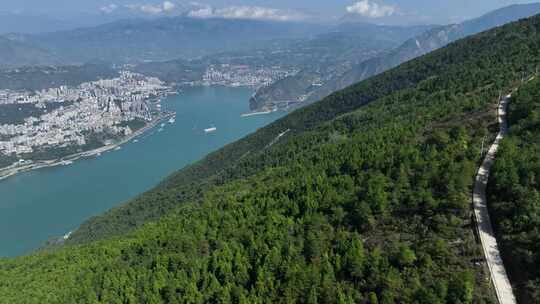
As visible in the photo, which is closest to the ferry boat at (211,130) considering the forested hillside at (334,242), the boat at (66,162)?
the boat at (66,162)

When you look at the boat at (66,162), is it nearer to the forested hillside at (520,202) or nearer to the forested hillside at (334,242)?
the forested hillside at (334,242)

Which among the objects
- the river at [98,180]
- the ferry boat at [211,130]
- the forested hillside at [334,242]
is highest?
the forested hillside at [334,242]

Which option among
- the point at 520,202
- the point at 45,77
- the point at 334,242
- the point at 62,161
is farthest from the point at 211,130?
the point at 45,77

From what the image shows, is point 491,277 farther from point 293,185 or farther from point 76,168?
point 76,168

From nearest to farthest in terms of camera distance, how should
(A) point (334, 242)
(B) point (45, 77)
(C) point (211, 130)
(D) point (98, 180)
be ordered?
Result: (A) point (334, 242), (D) point (98, 180), (C) point (211, 130), (B) point (45, 77)

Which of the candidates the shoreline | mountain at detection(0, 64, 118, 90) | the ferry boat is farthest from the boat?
mountain at detection(0, 64, 118, 90)

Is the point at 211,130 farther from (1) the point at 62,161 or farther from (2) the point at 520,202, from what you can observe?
(2) the point at 520,202
